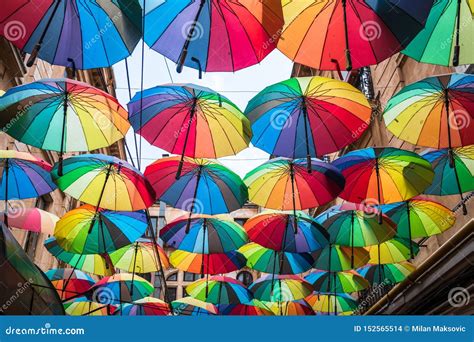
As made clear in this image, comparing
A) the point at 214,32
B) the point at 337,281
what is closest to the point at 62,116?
the point at 214,32

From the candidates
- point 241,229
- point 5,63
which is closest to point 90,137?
point 241,229

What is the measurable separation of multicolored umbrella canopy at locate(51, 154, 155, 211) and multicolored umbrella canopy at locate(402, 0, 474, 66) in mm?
5582

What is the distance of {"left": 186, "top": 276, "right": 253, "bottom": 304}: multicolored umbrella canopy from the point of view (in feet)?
48.3

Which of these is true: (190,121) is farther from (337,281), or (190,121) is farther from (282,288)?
(337,281)


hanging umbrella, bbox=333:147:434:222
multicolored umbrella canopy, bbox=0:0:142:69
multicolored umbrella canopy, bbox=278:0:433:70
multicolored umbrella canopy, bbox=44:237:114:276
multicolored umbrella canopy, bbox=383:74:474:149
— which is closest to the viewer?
multicolored umbrella canopy, bbox=278:0:433:70

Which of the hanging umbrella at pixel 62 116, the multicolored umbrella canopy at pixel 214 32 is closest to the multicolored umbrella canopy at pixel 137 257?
the hanging umbrella at pixel 62 116

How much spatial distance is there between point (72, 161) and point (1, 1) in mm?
3306

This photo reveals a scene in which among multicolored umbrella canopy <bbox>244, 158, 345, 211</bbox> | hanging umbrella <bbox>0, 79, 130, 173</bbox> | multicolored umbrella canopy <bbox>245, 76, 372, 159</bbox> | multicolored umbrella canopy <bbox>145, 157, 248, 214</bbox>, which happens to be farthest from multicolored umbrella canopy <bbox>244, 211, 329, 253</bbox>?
hanging umbrella <bbox>0, 79, 130, 173</bbox>

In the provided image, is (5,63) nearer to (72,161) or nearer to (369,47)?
(72,161)

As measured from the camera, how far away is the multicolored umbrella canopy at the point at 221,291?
48.3 ft

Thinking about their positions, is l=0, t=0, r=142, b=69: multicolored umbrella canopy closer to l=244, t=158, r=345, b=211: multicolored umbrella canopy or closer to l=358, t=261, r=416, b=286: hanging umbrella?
l=244, t=158, r=345, b=211: multicolored umbrella canopy

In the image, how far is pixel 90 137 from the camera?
8656 millimetres

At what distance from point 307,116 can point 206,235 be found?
4995 millimetres

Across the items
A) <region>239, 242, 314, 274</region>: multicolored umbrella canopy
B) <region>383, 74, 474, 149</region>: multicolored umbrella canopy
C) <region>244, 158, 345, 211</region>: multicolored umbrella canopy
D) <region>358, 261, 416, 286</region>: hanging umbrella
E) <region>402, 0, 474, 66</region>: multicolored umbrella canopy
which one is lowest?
<region>358, 261, 416, 286</region>: hanging umbrella
